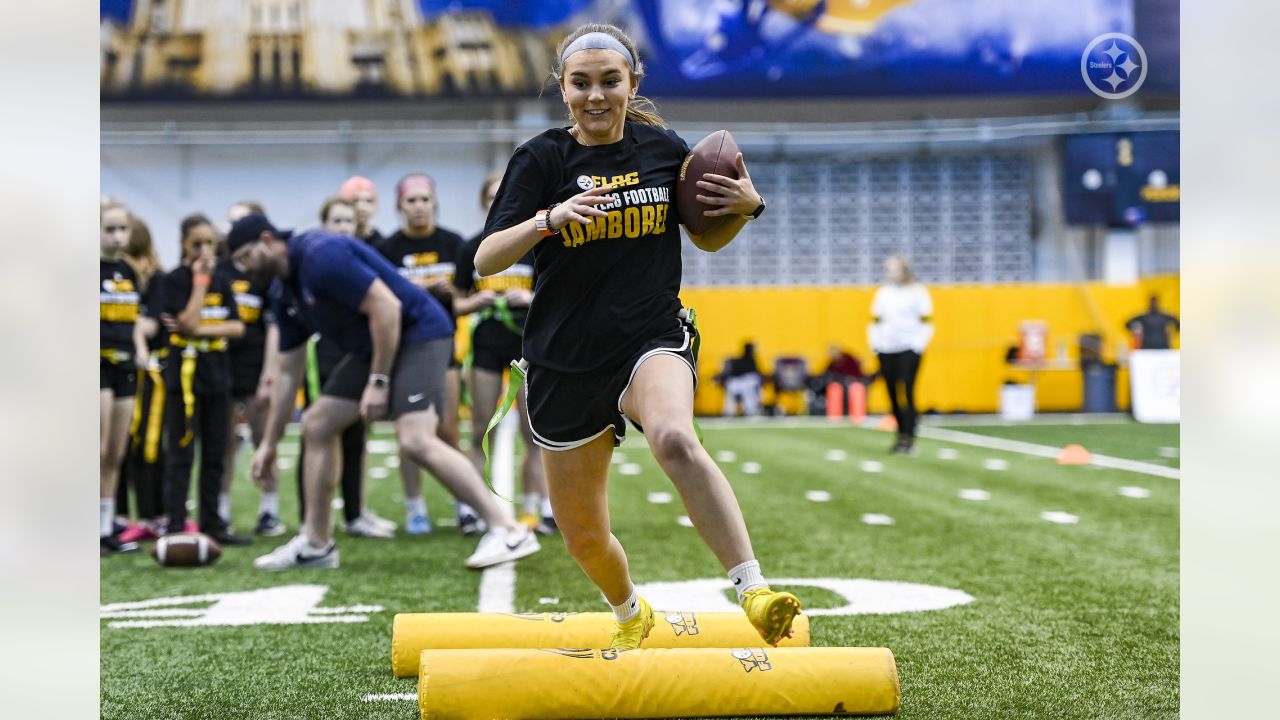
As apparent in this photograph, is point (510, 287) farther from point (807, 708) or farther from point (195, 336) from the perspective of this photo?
point (807, 708)

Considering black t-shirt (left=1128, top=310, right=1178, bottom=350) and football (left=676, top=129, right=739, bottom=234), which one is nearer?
football (left=676, top=129, right=739, bottom=234)

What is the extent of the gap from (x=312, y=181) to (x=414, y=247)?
18033 millimetres

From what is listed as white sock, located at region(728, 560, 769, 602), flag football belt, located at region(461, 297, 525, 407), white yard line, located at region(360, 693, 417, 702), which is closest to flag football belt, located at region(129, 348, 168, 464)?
flag football belt, located at region(461, 297, 525, 407)

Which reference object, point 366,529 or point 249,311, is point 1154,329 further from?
point 366,529

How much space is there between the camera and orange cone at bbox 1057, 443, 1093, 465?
11.5 metres

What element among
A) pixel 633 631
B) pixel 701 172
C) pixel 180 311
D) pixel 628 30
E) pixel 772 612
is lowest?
pixel 633 631

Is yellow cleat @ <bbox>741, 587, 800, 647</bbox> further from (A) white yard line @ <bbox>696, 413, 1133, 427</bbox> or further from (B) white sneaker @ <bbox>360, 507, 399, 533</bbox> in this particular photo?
(A) white yard line @ <bbox>696, 413, 1133, 427</bbox>

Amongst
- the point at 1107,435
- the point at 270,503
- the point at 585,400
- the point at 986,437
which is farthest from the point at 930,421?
the point at 585,400

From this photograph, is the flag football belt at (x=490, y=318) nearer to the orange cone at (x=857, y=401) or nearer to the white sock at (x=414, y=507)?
the white sock at (x=414, y=507)

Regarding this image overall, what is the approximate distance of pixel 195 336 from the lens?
7.09m

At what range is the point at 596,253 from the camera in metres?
3.39

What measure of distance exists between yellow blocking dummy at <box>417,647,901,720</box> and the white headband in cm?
150

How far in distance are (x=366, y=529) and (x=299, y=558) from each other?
4.31ft
